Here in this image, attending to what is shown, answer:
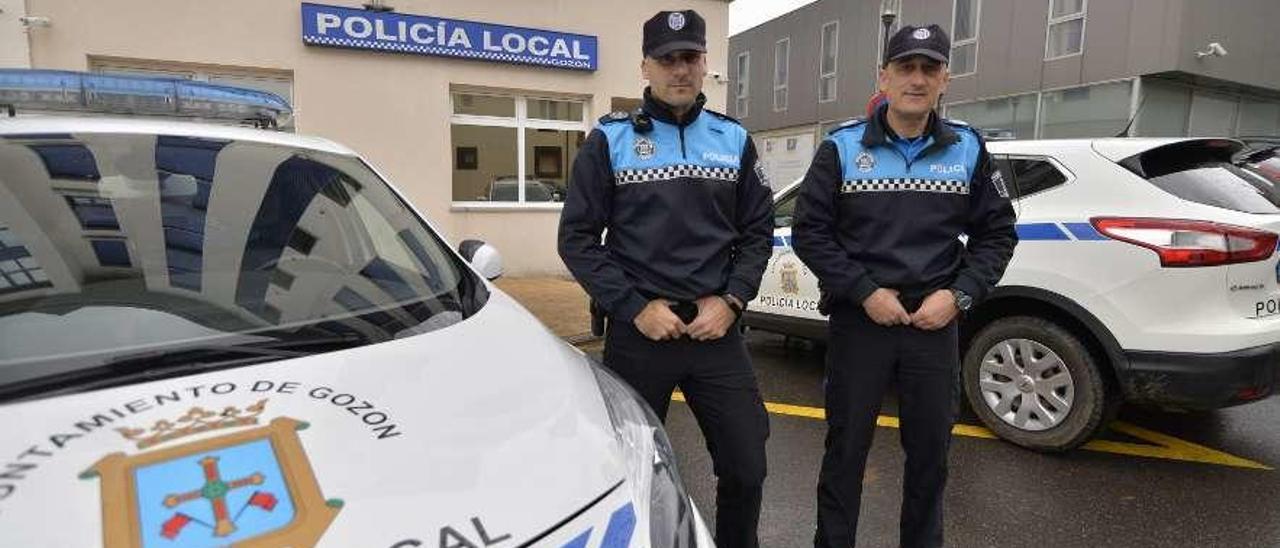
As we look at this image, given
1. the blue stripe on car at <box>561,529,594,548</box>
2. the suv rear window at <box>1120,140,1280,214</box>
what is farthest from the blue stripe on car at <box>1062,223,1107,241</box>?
the blue stripe on car at <box>561,529,594,548</box>

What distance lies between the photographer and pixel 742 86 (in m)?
25.2

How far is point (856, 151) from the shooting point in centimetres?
242

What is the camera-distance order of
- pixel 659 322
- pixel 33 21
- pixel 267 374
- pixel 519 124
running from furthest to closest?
pixel 519 124 < pixel 33 21 < pixel 659 322 < pixel 267 374

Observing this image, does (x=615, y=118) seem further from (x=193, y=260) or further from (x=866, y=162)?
(x=193, y=260)

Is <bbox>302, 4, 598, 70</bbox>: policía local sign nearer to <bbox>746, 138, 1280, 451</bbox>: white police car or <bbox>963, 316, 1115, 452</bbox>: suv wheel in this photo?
<bbox>746, 138, 1280, 451</bbox>: white police car

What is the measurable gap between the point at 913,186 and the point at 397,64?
7.44 meters

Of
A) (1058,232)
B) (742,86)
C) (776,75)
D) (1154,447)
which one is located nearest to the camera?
(1058,232)

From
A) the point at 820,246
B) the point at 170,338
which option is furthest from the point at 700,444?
the point at 170,338

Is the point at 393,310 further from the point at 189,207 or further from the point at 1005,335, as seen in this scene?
the point at 1005,335

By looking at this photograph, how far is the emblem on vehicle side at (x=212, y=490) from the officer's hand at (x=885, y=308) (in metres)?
1.68

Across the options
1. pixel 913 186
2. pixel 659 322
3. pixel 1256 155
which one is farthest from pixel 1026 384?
pixel 659 322

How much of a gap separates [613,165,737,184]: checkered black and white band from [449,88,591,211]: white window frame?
23.4 feet

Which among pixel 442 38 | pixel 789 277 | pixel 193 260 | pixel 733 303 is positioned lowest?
pixel 789 277

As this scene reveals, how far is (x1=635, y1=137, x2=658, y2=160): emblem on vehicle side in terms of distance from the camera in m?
2.22
